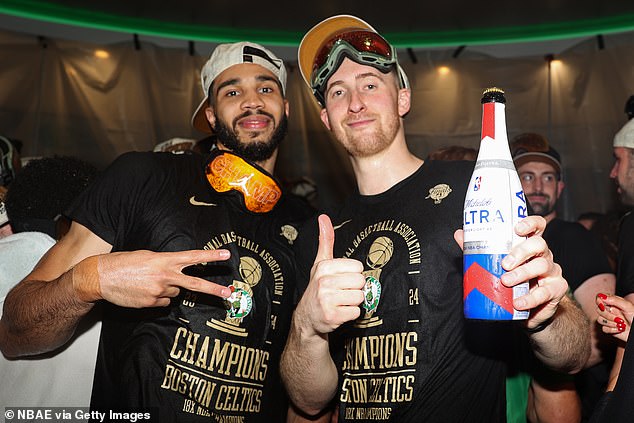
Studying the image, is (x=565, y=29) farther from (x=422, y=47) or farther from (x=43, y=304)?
(x=43, y=304)

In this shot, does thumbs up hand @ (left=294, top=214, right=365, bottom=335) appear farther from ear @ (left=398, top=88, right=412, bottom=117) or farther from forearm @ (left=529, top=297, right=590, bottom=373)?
ear @ (left=398, top=88, right=412, bottom=117)

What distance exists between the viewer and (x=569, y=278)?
351 centimetres

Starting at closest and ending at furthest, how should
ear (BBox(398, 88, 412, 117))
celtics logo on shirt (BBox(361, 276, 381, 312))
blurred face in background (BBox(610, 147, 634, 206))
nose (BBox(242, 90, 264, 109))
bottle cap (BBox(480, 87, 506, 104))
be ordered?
1. bottle cap (BBox(480, 87, 506, 104))
2. celtics logo on shirt (BBox(361, 276, 381, 312))
3. ear (BBox(398, 88, 412, 117))
4. nose (BBox(242, 90, 264, 109))
5. blurred face in background (BBox(610, 147, 634, 206))

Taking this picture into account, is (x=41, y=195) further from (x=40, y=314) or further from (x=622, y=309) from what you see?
(x=622, y=309)

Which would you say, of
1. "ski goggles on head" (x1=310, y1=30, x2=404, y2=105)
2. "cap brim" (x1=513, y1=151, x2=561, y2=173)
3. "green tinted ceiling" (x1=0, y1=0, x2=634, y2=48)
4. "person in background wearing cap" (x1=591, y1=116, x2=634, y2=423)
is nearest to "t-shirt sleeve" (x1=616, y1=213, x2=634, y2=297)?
"person in background wearing cap" (x1=591, y1=116, x2=634, y2=423)

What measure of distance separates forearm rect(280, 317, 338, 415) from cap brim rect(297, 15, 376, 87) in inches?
59.9

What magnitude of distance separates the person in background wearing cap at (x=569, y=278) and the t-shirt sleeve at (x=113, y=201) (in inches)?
66.5

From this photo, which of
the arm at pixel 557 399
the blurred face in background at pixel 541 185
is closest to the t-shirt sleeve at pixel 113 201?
the arm at pixel 557 399

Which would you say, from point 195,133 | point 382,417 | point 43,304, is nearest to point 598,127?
point 195,133

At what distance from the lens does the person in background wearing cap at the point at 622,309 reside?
1.24 metres

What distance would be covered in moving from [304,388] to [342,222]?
2.42ft

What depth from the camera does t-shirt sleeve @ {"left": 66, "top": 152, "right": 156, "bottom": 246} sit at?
8.27 ft

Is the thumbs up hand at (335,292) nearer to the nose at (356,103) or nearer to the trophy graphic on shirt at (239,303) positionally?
the trophy graphic on shirt at (239,303)

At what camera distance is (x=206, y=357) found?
2430mm
